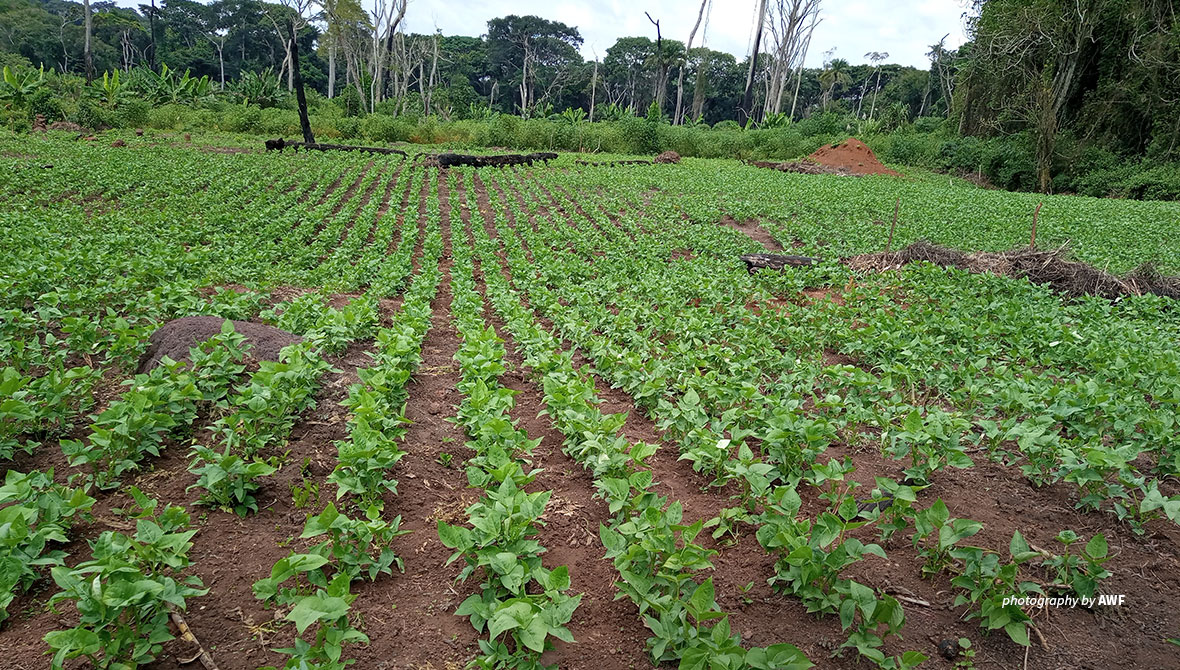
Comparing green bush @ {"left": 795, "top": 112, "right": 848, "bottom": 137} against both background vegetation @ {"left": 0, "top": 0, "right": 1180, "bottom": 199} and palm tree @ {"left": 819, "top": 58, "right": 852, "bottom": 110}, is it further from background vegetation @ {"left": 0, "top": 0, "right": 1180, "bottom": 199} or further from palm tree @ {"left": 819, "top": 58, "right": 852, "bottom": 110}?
palm tree @ {"left": 819, "top": 58, "right": 852, "bottom": 110}

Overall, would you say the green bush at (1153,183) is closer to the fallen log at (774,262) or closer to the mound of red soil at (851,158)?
the mound of red soil at (851,158)

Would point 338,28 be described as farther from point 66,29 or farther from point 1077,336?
point 1077,336

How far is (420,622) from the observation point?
238 cm

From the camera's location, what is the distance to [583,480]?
11.6 feet

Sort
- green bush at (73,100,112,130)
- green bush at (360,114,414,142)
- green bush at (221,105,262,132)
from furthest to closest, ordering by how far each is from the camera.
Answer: green bush at (360,114,414,142), green bush at (221,105,262,132), green bush at (73,100,112,130)

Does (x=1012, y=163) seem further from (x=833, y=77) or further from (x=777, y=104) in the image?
(x=833, y=77)

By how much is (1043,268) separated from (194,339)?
34.1ft

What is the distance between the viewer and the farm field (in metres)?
2.21

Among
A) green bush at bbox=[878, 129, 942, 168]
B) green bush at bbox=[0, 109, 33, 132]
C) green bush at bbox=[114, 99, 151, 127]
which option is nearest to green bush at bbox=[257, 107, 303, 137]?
green bush at bbox=[114, 99, 151, 127]

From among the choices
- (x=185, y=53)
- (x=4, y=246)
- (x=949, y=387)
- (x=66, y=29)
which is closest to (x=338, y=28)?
(x=185, y=53)

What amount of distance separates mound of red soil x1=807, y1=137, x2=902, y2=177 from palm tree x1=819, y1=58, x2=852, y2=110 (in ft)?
108

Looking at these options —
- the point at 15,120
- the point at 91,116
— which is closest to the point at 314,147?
the point at 91,116

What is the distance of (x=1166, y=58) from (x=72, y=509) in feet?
105

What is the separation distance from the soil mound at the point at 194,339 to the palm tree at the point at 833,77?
64.2 meters
